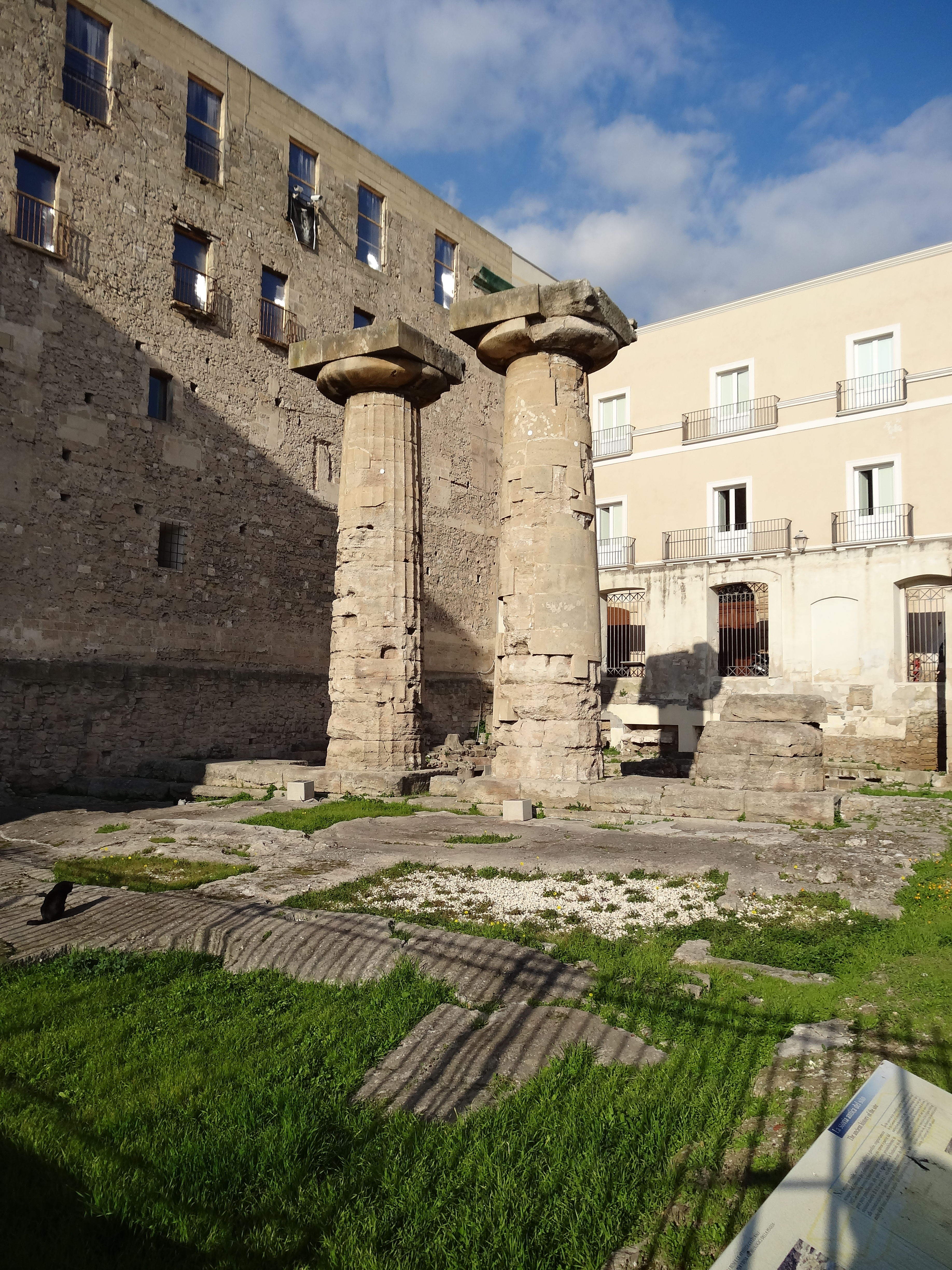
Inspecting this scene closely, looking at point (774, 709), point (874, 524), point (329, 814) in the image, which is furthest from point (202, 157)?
point (874, 524)

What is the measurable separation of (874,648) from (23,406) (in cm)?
1724

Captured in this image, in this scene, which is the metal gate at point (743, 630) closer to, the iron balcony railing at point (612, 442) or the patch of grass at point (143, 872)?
the iron balcony railing at point (612, 442)

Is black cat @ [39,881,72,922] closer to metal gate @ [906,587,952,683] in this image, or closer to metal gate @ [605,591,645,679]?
metal gate @ [906,587,952,683]

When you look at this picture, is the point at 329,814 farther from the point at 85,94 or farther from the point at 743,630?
the point at 743,630

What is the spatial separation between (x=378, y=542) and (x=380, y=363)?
266cm

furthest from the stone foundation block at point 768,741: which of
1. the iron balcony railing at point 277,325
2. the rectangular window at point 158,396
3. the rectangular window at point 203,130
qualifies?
the rectangular window at point 203,130

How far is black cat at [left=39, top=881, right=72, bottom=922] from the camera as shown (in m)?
5.29

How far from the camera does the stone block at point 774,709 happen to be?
11.5 meters

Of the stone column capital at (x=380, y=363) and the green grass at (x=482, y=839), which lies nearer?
the green grass at (x=482, y=839)

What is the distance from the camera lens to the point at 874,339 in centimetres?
2105

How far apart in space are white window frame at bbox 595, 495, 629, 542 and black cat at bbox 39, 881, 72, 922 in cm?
2079

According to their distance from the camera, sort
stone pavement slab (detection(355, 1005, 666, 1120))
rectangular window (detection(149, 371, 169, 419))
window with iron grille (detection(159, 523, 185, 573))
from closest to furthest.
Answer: stone pavement slab (detection(355, 1005, 666, 1120)), rectangular window (detection(149, 371, 169, 419)), window with iron grille (detection(159, 523, 185, 573))

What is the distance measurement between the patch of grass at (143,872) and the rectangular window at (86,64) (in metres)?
14.2

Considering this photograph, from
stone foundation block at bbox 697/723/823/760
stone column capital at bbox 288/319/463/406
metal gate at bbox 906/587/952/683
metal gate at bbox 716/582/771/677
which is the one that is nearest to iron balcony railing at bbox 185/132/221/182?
stone column capital at bbox 288/319/463/406
